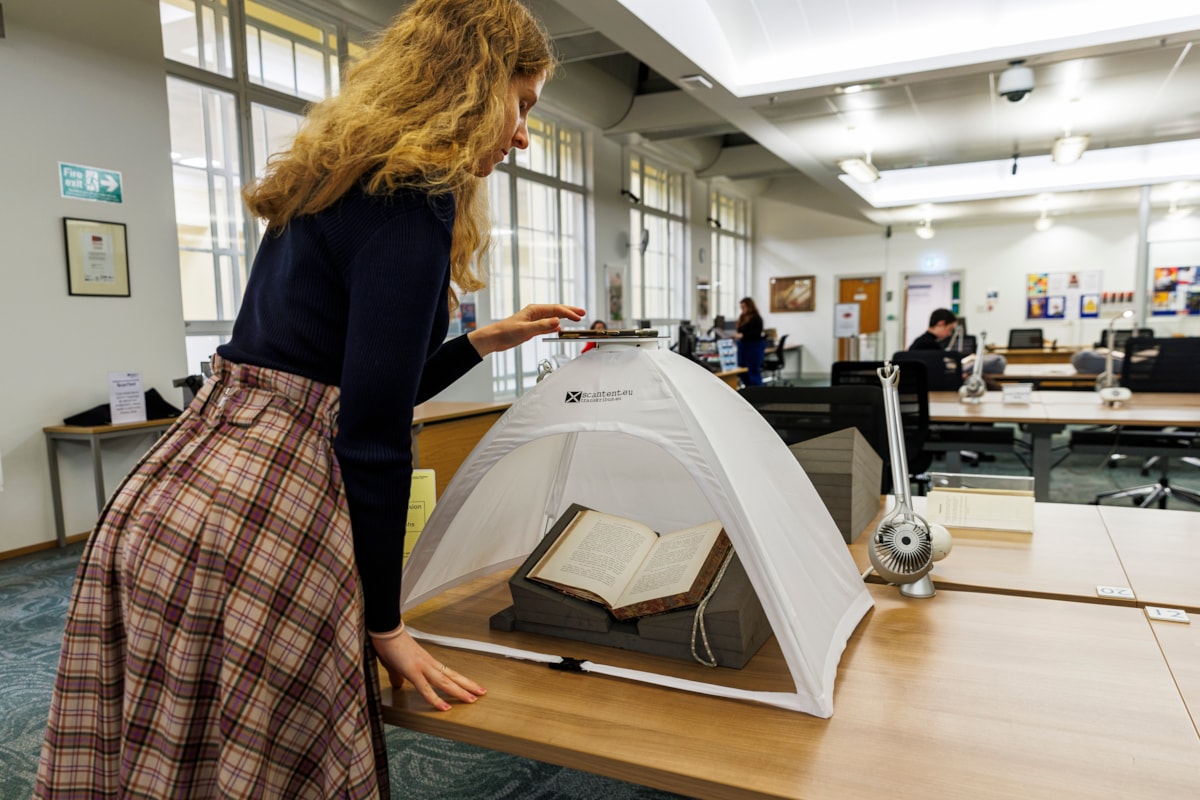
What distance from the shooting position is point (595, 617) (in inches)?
41.3

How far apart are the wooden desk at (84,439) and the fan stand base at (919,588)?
4011mm

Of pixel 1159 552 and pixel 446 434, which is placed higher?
pixel 1159 552

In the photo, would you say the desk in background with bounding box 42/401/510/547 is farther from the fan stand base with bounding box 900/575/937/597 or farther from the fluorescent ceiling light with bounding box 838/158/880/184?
the fluorescent ceiling light with bounding box 838/158/880/184

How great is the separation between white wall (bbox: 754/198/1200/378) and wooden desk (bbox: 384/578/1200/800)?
45.9 feet

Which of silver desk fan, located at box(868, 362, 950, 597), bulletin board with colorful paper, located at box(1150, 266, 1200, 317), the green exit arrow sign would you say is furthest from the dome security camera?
bulletin board with colorful paper, located at box(1150, 266, 1200, 317)

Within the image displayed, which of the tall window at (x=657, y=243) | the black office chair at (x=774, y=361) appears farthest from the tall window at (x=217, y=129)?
the black office chair at (x=774, y=361)

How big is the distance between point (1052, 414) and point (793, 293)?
1169 cm

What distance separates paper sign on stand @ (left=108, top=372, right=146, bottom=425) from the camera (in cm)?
411

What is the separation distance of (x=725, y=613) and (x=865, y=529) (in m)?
0.84

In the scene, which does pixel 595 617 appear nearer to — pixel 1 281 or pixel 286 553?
pixel 286 553

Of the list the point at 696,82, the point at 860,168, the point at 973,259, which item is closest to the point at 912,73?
the point at 696,82

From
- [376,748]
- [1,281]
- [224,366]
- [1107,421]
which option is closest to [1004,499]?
[376,748]

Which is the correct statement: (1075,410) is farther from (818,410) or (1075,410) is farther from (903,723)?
(903,723)

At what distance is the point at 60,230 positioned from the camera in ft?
13.3
